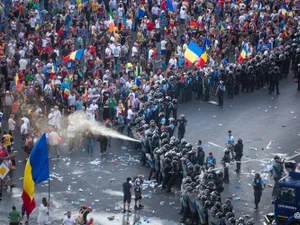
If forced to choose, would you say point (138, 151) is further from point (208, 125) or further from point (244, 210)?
point (244, 210)

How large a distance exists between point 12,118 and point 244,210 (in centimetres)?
1302

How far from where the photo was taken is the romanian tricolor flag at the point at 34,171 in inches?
1469

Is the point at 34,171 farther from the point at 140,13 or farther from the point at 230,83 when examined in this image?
the point at 140,13

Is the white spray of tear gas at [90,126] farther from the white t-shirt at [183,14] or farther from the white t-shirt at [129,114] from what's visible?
the white t-shirt at [183,14]

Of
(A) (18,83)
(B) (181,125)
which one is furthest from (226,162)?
(A) (18,83)

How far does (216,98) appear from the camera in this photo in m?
55.3

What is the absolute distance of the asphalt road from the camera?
42.0 meters

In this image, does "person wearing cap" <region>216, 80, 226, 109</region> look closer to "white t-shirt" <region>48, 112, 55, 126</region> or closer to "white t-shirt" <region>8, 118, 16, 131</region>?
"white t-shirt" <region>48, 112, 55, 126</region>

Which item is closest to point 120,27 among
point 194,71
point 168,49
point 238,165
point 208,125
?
point 168,49

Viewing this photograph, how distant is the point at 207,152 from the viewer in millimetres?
47906

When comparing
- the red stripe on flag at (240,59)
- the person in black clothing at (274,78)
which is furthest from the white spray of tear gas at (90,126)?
the person in black clothing at (274,78)

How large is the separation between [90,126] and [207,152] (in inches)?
223

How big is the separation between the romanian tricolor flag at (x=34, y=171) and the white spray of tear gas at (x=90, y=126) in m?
10.5

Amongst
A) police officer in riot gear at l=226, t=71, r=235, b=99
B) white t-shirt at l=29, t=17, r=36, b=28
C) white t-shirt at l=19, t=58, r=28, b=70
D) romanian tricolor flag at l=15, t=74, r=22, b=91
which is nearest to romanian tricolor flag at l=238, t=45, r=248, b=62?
police officer in riot gear at l=226, t=71, r=235, b=99
